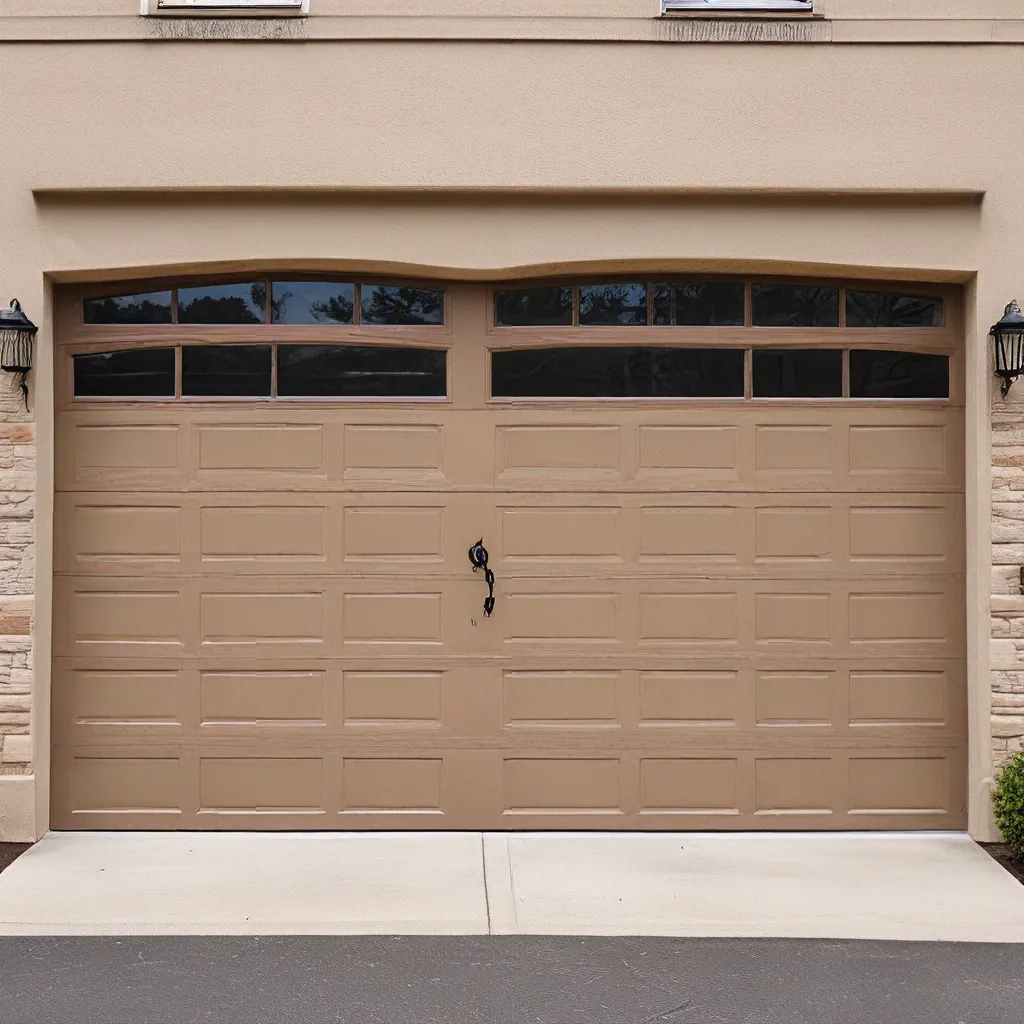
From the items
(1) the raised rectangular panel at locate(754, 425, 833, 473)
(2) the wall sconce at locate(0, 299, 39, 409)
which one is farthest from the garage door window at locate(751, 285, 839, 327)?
(2) the wall sconce at locate(0, 299, 39, 409)

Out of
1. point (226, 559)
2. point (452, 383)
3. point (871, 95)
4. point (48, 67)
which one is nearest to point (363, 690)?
point (226, 559)

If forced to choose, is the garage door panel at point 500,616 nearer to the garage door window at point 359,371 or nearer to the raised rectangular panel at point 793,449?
the raised rectangular panel at point 793,449

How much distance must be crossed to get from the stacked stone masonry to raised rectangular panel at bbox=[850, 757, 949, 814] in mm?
→ 357

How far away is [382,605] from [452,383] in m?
1.30

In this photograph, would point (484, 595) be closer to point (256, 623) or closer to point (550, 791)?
point (550, 791)

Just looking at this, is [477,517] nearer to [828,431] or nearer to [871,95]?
[828,431]

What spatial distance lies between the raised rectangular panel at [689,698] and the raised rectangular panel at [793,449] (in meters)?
1.21

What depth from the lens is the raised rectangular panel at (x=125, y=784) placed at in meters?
6.11

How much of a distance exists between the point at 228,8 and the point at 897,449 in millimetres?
4397

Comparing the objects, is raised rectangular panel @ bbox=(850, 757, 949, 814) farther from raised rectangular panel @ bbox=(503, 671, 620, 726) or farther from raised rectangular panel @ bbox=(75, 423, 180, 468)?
raised rectangular panel @ bbox=(75, 423, 180, 468)

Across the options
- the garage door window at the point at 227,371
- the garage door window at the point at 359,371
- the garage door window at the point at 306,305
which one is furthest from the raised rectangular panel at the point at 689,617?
the garage door window at the point at 227,371

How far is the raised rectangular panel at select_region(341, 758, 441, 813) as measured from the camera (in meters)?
6.12

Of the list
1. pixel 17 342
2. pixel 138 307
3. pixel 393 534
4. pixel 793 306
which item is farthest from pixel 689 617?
pixel 17 342

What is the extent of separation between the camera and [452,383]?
20.2 feet
